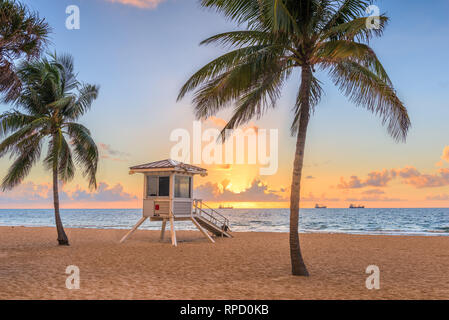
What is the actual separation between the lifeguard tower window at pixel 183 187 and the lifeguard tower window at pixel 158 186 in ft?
1.42

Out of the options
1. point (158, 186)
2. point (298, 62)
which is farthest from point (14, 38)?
point (158, 186)

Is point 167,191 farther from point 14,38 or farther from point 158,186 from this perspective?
point 14,38

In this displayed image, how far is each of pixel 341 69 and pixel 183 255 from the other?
816 cm

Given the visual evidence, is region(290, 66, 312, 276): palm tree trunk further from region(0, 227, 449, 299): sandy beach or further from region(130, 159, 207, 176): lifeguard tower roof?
region(130, 159, 207, 176): lifeguard tower roof

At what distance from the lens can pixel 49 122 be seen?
51.2 feet

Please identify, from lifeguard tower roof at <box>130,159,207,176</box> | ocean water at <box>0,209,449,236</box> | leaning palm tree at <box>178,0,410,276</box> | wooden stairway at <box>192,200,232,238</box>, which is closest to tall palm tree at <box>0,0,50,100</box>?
leaning palm tree at <box>178,0,410,276</box>

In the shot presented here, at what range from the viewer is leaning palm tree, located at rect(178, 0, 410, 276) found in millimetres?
8891

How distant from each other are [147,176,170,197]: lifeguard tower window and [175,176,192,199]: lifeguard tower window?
432mm

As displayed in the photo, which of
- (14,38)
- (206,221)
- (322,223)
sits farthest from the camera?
(322,223)

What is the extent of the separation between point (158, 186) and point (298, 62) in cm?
993

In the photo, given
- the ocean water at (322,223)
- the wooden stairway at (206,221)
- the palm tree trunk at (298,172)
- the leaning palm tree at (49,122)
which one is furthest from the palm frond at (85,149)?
the ocean water at (322,223)

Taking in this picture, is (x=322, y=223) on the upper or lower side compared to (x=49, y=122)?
lower
